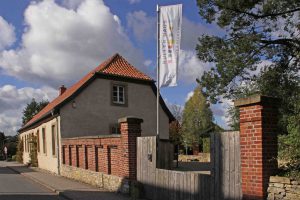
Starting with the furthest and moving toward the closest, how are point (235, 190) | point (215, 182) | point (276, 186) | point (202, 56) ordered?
point (202, 56) → point (215, 182) → point (235, 190) → point (276, 186)

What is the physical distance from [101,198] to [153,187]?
1929 mm

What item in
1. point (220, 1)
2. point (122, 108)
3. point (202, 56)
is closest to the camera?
point (220, 1)

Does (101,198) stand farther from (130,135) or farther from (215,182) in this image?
(215,182)

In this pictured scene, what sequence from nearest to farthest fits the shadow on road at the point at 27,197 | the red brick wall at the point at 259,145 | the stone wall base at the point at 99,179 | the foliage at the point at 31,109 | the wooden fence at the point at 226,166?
the red brick wall at the point at 259,145
the wooden fence at the point at 226,166
the stone wall base at the point at 99,179
the shadow on road at the point at 27,197
the foliage at the point at 31,109

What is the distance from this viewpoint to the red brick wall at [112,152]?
46.2 feet

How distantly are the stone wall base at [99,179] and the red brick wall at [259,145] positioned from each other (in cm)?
638

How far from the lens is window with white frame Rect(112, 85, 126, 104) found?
27281 millimetres

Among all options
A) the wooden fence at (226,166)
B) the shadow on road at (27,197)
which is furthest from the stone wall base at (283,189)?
the shadow on road at (27,197)

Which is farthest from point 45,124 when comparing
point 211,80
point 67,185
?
point 211,80

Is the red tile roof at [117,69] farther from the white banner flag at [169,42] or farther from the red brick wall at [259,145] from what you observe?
the red brick wall at [259,145]

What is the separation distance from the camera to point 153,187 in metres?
12.9

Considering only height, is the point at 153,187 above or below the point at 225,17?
below

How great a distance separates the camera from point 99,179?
16.9 m

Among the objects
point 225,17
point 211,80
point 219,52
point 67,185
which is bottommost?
point 67,185
